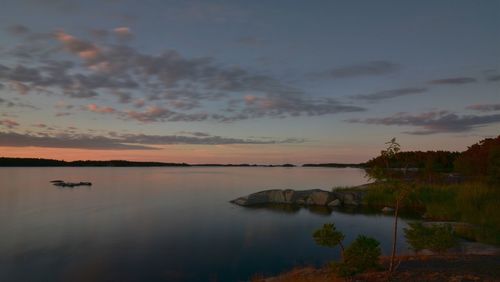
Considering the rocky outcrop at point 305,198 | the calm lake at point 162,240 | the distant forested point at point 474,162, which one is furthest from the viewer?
the rocky outcrop at point 305,198

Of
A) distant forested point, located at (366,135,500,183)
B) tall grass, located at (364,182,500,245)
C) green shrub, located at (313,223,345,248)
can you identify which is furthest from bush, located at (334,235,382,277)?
tall grass, located at (364,182,500,245)

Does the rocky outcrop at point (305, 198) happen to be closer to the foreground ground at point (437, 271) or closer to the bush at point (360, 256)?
the foreground ground at point (437, 271)

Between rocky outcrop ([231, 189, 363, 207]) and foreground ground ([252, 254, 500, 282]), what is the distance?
29553mm

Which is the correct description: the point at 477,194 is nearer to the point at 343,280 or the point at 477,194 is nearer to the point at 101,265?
the point at 343,280

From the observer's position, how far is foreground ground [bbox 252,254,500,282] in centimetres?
1170

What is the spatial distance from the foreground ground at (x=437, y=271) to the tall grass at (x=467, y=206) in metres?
4.07

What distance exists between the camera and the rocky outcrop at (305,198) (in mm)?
44656

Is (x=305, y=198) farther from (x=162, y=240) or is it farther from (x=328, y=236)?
(x=328, y=236)

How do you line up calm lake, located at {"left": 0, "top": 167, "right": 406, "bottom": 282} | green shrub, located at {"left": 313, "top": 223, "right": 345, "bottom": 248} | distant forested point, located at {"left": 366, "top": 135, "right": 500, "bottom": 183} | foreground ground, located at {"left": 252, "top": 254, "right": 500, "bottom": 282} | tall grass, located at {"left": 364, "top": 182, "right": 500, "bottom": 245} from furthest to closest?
tall grass, located at {"left": 364, "top": 182, "right": 500, "bottom": 245} → calm lake, located at {"left": 0, "top": 167, "right": 406, "bottom": 282} → green shrub, located at {"left": 313, "top": 223, "right": 345, "bottom": 248} → distant forested point, located at {"left": 366, "top": 135, "right": 500, "bottom": 183} → foreground ground, located at {"left": 252, "top": 254, "right": 500, "bottom": 282}

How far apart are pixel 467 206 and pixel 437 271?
68.1 ft

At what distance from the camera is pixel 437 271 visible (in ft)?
40.5

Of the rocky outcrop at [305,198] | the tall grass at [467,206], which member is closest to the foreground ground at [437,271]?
the tall grass at [467,206]

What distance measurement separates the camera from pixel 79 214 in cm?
3784

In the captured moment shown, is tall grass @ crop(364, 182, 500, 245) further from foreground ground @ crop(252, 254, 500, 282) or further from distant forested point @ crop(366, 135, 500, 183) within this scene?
foreground ground @ crop(252, 254, 500, 282)
